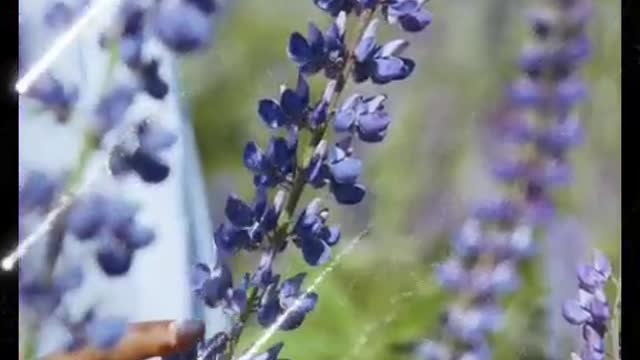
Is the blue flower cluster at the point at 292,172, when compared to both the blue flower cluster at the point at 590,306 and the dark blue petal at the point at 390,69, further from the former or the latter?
the blue flower cluster at the point at 590,306

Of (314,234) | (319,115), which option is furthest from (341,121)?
(314,234)

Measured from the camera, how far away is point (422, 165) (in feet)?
4.85

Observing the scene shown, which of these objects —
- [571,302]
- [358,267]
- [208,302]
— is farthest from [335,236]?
[571,302]

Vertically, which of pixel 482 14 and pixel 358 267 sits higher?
pixel 482 14

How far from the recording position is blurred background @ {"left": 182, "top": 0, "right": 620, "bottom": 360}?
142cm

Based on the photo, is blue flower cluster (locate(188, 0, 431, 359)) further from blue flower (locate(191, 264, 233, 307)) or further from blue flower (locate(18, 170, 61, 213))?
blue flower (locate(18, 170, 61, 213))

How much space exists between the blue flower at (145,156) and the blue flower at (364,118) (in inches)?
7.6

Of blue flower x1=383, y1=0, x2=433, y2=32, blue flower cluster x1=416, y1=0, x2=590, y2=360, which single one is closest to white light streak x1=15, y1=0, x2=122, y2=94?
blue flower x1=383, y1=0, x2=433, y2=32

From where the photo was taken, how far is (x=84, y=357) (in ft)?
4.57

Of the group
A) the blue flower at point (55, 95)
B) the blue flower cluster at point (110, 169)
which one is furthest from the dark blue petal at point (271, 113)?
the blue flower at point (55, 95)
